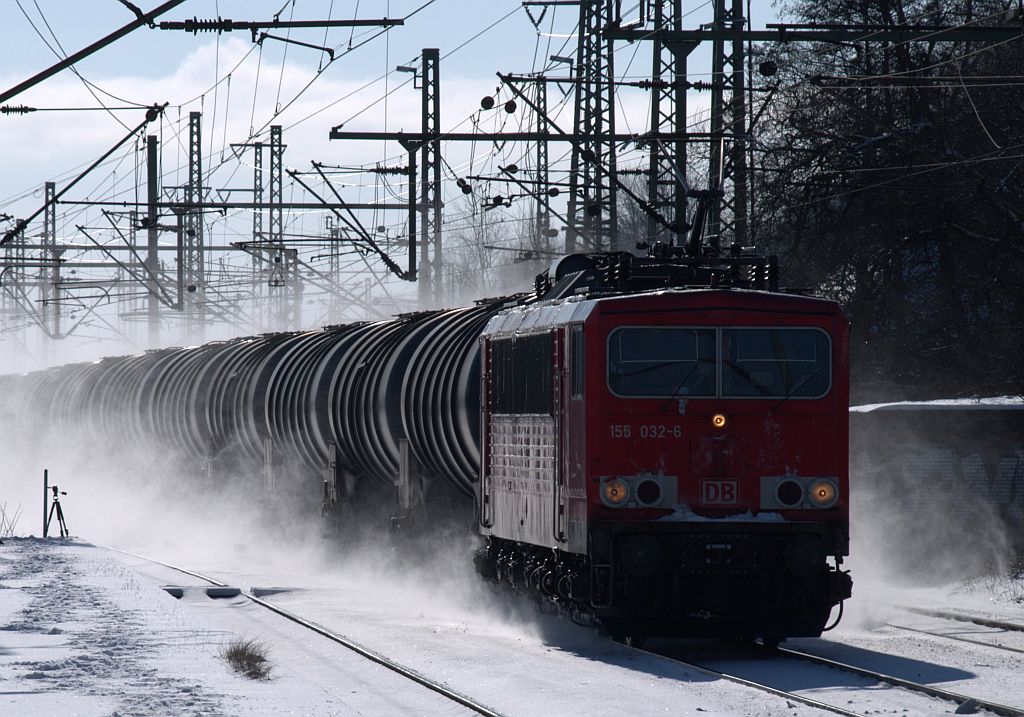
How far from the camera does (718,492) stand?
1222 centimetres

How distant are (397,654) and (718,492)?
308 cm

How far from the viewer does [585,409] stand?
12.2 m

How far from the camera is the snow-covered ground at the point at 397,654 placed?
32.8 feet

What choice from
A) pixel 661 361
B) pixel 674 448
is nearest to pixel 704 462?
pixel 674 448

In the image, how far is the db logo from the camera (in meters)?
12.2

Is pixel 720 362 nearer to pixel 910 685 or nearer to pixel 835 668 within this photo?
pixel 835 668

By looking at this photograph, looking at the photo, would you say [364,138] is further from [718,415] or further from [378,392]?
[718,415]

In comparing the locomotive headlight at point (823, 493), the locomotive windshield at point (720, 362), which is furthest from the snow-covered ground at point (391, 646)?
the locomotive windshield at point (720, 362)

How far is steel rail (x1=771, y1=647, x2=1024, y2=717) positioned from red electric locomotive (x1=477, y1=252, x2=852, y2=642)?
23cm

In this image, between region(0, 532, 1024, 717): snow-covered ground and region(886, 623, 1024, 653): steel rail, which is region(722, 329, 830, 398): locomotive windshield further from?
region(886, 623, 1024, 653): steel rail

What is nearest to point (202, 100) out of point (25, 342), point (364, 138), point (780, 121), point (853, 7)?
point (364, 138)

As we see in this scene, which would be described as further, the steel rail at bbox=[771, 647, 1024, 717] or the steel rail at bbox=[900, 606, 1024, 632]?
the steel rail at bbox=[900, 606, 1024, 632]

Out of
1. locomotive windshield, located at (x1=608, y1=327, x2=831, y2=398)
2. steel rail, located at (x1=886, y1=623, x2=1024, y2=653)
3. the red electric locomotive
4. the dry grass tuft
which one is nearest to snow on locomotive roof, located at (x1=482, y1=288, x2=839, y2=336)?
the red electric locomotive

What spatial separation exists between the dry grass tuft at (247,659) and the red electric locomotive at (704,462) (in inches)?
100
